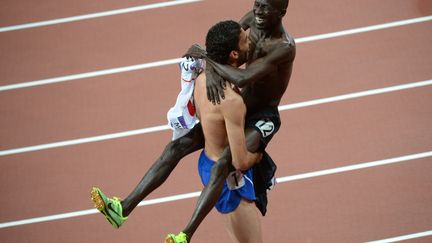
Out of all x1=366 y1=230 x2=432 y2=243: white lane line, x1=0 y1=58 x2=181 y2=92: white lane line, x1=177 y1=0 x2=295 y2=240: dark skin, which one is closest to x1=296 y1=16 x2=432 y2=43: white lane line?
x1=0 y1=58 x2=181 y2=92: white lane line

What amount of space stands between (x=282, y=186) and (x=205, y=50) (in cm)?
229

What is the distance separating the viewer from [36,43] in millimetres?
8461

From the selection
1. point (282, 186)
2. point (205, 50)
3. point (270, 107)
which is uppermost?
point (205, 50)

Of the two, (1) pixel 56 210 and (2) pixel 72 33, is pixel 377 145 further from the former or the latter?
(2) pixel 72 33

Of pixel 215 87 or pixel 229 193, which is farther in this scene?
pixel 229 193

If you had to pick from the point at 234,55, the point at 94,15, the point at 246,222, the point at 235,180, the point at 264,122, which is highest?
the point at 234,55

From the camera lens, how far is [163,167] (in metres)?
5.06

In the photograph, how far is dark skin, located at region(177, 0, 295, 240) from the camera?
15.5ft

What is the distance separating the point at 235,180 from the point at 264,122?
41cm

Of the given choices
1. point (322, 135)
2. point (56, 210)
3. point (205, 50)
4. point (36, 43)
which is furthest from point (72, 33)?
point (205, 50)

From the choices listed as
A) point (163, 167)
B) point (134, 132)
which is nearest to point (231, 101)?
point (163, 167)

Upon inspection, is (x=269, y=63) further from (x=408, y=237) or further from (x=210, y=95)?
(x=408, y=237)

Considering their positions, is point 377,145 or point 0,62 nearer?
point 377,145

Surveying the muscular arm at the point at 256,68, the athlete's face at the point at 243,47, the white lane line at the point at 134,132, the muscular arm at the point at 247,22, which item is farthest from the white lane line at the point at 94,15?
the athlete's face at the point at 243,47
